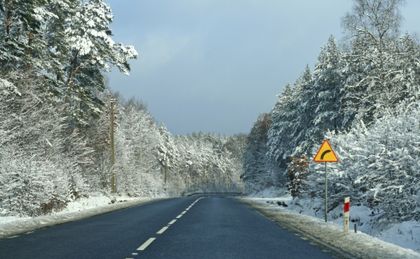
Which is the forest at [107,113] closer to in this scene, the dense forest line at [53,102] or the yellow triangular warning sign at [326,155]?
the dense forest line at [53,102]

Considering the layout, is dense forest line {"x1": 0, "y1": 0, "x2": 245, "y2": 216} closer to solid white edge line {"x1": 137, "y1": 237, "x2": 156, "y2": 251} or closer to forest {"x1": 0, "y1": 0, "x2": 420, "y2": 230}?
forest {"x1": 0, "y1": 0, "x2": 420, "y2": 230}

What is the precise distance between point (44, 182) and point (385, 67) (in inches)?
868

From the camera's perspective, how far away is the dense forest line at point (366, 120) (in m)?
16.3

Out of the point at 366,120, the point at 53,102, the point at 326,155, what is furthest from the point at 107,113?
the point at 326,155

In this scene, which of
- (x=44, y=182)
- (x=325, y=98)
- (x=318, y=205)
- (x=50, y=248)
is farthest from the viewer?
(x=325, y=98)

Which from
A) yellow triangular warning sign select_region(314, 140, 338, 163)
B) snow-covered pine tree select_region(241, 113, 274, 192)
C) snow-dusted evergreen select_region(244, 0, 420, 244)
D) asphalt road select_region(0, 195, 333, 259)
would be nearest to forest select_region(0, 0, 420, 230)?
snow-dusted evergreen select_region(244, 0, 420, 244)

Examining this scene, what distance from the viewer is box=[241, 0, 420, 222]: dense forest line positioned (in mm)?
16297

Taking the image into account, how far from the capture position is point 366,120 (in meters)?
33.5

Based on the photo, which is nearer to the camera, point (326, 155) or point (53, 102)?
point (326, 155)

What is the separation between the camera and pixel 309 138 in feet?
149

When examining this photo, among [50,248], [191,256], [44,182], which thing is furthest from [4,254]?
[44,182]

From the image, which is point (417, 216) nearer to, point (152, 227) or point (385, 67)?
point (152, 227)

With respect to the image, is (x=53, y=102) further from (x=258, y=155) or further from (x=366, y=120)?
(x=258, y=155)

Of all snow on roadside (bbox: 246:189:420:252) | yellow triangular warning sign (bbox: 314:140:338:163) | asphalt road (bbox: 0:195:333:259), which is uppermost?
yellow triangular warning sign (bbox: 314:140:338:163)
